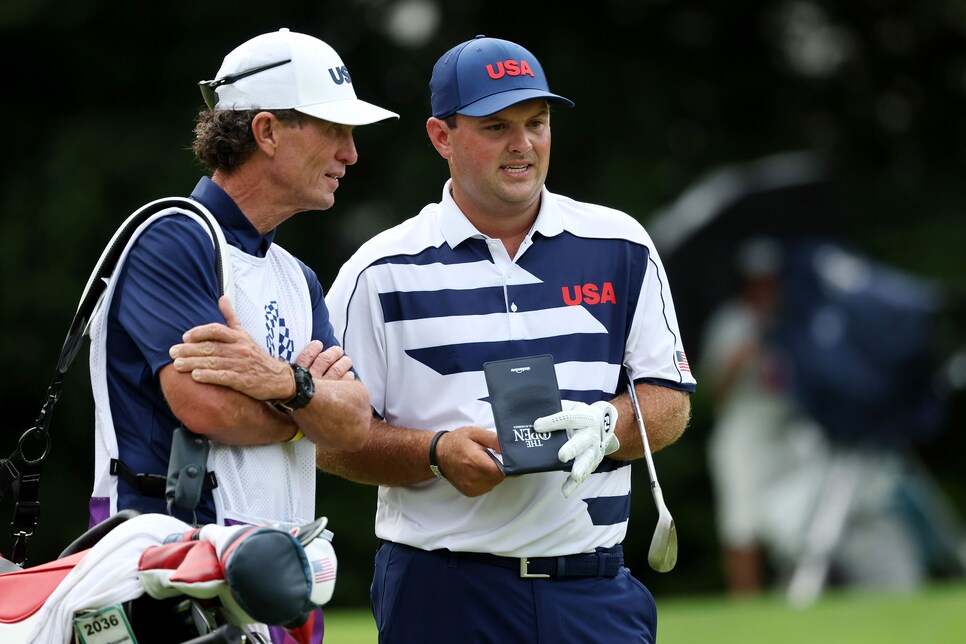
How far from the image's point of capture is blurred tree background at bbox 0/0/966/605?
1306 cm

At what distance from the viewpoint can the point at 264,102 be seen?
367 centimetres

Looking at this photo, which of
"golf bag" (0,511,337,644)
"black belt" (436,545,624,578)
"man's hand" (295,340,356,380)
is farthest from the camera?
"black belt" (436,545,624,578)

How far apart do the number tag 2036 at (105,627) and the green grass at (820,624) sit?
477 centimetres

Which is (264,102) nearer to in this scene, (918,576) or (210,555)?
(210,555)

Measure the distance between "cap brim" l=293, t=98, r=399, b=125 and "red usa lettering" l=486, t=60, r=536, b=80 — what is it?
53 centimetres

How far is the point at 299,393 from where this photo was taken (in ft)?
11.4

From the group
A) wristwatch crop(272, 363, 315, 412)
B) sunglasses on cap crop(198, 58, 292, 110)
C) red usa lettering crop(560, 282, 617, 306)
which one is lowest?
wristwatch crop(272, 363, 315, 412)

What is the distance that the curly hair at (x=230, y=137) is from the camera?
12.1 feet

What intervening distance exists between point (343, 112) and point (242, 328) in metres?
0.62

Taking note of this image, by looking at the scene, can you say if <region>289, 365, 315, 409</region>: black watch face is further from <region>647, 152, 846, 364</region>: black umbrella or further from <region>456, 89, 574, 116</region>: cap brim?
<region>647, 152, 846, 364</region>: black umbrella

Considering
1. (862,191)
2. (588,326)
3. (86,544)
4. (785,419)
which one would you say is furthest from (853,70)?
(86,544)

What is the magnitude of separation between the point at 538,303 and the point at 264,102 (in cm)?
98

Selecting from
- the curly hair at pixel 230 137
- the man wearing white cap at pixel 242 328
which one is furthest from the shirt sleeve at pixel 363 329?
the curly hair at pixel 230 137

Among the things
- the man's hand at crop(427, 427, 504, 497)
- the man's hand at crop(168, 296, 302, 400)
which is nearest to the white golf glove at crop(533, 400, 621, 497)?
the man's hand at crop(427, 427, 504, 497)
